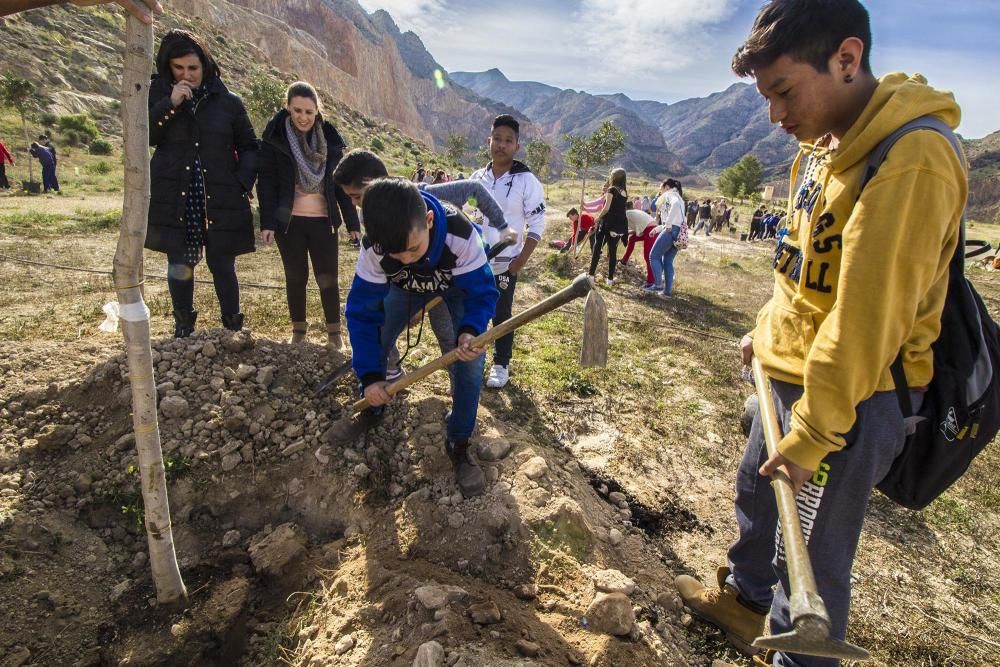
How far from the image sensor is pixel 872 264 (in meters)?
1.12

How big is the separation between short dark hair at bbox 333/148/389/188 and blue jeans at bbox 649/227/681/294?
18.3ft

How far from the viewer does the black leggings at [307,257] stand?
347 centimetres

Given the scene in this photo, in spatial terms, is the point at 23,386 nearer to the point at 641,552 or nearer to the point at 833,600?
the point at 641,552

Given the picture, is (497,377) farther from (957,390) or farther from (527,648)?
(957,390)

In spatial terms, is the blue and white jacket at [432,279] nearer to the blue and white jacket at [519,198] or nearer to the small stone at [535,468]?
the small stone at [535,468]

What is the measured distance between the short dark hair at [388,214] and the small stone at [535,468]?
55.7 inches

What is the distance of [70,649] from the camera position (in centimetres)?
199

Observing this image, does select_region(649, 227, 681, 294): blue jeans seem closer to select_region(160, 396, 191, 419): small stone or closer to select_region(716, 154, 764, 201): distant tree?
select_region(160, 396, 191, 419): small stone

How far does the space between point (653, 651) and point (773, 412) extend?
1064 mm

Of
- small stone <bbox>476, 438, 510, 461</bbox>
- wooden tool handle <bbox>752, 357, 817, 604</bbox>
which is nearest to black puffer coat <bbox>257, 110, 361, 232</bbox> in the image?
small stone <bbox>476, 438, 510, 461</bbox>

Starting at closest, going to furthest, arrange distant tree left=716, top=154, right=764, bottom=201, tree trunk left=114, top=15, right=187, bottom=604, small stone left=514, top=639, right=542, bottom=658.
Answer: tree trunk left=114, top=15, right=187, bottom=604 → small stone left=514, top=639, right=542, bottom=658 → distant tree left=716, top=154, right=764, bottom=201

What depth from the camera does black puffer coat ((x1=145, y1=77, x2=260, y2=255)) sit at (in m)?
3.04

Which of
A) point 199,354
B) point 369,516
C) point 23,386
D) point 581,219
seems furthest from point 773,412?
point 581,219

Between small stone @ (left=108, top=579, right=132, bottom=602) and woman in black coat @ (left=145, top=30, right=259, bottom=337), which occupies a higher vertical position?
woman in black coat @ (left=145, top=30, right=259, bottom=337)
